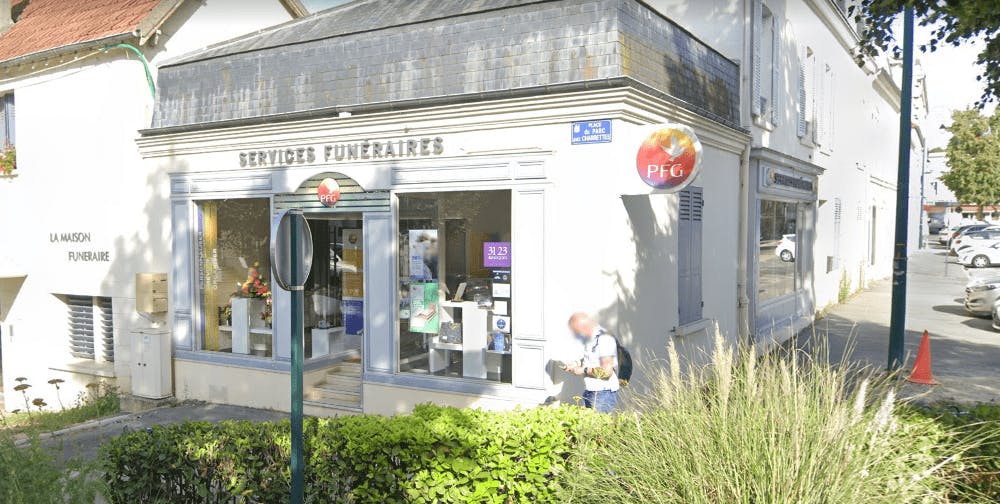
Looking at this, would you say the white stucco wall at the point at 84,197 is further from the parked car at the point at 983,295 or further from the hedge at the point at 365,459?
the parked car at the point at 983,295

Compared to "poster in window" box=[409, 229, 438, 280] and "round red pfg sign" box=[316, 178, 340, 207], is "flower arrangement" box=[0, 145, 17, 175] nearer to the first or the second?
"round red pfg sign" box=[316, 178, 340, 207]

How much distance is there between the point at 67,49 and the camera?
10727 millimetres

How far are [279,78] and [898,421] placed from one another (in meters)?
7.83

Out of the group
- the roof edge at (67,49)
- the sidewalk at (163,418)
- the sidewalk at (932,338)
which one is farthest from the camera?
the roof edge at (67,49)

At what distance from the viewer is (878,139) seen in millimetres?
25828

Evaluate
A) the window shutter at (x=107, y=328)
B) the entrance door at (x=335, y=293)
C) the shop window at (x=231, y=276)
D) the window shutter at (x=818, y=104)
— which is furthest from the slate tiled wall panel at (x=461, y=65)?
the window shutter at (x=818, y=104)

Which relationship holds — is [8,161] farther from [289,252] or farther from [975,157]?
[975,157]

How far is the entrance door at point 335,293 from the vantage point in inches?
376

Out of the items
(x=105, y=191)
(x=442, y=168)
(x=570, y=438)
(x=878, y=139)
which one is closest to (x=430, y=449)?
(x=570, y=438)

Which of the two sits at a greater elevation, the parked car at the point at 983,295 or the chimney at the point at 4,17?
the chimney at the point at 4,17

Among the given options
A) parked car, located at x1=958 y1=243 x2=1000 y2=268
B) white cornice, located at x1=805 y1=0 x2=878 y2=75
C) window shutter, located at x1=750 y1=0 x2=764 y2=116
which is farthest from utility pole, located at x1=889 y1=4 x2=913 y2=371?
parked car, located at x1=958 y1=243 x2=1000 y2=268

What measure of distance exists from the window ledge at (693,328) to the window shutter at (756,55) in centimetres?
350

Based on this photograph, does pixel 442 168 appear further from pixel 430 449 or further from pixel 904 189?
pixel 904 189

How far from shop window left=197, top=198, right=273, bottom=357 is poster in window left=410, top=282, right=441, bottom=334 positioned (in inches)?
101
